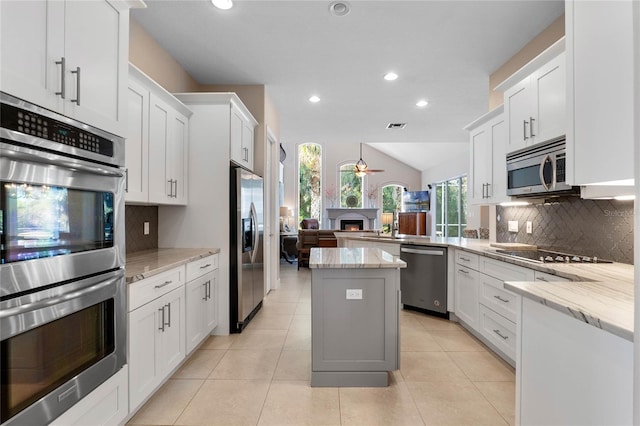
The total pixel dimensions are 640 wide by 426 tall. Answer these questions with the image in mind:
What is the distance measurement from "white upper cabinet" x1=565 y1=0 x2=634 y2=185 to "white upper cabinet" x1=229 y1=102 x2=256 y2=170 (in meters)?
2.78

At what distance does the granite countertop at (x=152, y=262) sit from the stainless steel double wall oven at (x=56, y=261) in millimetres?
225

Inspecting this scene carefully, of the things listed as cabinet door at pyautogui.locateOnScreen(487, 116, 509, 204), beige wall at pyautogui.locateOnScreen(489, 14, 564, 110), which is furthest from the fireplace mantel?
cabinet door at pyautogui.locateOnScreen(487, 116, 509, 204)

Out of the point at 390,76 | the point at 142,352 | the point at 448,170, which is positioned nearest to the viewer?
the point at 142,352

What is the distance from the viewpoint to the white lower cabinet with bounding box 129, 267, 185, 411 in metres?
1.85

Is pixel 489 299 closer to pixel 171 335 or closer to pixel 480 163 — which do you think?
pixel 480 163

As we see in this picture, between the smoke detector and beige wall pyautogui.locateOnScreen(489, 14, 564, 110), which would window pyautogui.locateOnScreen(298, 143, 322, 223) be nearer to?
beige wall pyautogui.locateOnScreen(489, 14, 564, 110)

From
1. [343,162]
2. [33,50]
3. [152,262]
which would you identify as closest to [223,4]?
[33,50]

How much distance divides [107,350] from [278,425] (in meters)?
1.01

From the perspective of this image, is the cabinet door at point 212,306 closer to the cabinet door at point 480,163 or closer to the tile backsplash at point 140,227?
the tile backsplash at point 140,227

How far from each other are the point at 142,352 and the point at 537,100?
3.33 metres

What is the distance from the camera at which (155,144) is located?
2662 mm

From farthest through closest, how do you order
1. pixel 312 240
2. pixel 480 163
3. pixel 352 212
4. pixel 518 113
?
1. pixel 352 212
2. pixel 312 240
3. pixel 480 163
4. pixel 518 113

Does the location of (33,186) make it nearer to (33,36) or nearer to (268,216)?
(33,36)

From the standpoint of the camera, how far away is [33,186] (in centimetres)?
120
